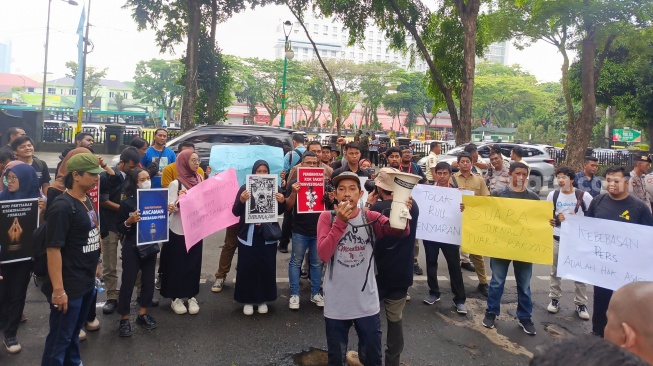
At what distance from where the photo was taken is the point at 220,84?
2131 cm

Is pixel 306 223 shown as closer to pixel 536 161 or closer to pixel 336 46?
pixel 536 161

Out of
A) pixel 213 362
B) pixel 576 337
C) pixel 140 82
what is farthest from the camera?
pixel 140 82

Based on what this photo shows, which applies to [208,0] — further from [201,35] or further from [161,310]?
[161,310]

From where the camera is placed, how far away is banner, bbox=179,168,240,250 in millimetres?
4664

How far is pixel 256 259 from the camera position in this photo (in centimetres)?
486

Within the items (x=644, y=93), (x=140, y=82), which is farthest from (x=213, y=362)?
(x=140, y=82)

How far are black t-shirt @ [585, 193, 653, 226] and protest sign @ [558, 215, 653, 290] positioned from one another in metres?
0.11

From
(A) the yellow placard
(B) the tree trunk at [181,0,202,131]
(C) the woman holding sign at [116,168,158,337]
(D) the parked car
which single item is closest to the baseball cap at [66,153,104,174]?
→ (C) the woman holding sign at [116,168,158,337]

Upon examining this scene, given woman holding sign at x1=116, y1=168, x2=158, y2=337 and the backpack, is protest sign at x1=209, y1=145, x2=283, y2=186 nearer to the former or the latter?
woman holding sign at x1=116, y1=168, x2=158, y2=337

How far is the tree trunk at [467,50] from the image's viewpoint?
14586 millimetres

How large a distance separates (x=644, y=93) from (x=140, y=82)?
51903 millimetres

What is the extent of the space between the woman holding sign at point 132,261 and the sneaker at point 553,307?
441cm

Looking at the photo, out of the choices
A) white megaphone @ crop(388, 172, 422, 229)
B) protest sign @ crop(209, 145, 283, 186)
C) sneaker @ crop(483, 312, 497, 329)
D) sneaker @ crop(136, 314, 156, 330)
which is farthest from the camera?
protest sign @ crop(209, 145, 283, 186)

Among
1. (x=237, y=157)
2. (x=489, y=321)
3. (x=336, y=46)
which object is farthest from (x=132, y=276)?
(x=336, y=46)
